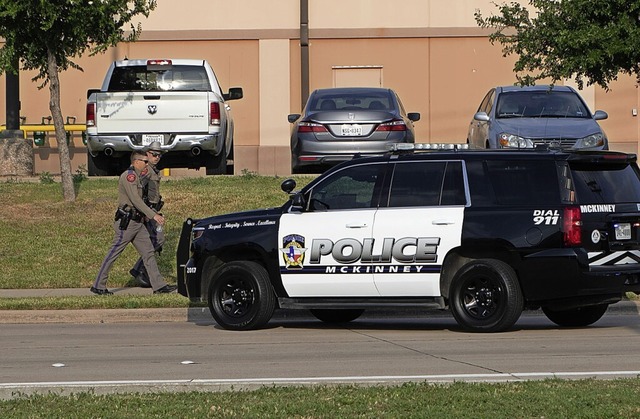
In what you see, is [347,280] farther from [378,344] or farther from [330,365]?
[330,365]

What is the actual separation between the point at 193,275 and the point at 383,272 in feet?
7.36

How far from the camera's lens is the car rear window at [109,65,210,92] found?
2269 centimetres

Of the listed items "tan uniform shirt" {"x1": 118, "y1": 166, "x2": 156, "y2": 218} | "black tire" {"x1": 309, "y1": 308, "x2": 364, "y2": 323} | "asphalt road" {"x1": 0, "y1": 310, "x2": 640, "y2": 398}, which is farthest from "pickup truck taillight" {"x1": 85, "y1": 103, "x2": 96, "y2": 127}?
"black tire" {"x1": 309, "y1": 308, "x2": 364, "y2": 323}

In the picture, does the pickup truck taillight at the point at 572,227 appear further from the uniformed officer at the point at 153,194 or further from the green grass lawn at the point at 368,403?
the uniformed officer at the point at 153,194

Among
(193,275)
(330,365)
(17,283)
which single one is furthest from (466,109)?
(330,365)

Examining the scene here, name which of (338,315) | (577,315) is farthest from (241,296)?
(577,315)

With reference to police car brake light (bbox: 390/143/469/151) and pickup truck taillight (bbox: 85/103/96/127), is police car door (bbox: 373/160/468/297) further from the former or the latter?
pickup truck taillight (bbox: 85/103/96/127)

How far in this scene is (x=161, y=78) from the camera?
2283cm

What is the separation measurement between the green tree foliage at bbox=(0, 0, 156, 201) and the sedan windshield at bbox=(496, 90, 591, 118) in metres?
6.36

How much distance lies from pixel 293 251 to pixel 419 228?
4.44ft

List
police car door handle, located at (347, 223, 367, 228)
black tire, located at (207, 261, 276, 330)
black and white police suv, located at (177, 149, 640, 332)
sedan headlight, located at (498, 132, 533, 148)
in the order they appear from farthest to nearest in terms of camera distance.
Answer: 1. sedan headlight, located at (498, 132, 533, 148)
2. black tire, located at (207, 261, 276, 330)
3. police car door handle, located at (347, 223, 367, 228)
4. black and white police suv, located at (177, 149, 640, 332)

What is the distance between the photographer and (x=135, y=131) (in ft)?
71.7

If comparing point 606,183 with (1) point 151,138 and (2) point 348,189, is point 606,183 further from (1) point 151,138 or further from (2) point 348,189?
(1) point 151,138

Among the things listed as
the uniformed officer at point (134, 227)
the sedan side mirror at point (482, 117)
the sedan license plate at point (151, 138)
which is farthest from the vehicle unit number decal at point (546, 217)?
the sedan license plate at point (151, 138)
